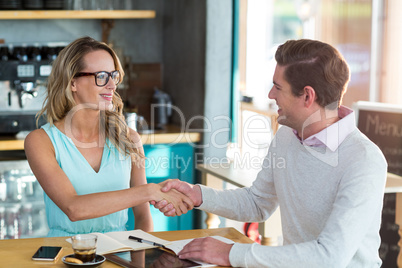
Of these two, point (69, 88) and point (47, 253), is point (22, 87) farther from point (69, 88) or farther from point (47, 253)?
point (47, 253)

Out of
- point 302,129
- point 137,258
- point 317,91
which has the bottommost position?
point 137,258

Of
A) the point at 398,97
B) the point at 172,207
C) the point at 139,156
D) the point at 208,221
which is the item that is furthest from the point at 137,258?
the point at 398,97

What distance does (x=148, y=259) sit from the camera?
5.28ft

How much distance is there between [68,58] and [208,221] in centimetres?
133

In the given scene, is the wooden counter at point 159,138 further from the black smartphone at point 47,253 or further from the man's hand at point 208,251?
the man's hand at point 208,251

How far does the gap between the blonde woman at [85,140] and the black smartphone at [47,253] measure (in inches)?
19.9

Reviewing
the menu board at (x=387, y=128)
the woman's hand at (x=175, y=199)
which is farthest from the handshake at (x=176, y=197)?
the menu board at (x=387, y=128)

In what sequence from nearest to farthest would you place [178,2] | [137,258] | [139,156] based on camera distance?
[137,258]
[139,156]
[178,2]

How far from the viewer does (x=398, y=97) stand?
365cm

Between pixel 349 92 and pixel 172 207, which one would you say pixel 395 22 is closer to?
pixel 349 92

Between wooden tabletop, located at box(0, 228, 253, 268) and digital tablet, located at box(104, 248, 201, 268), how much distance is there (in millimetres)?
34

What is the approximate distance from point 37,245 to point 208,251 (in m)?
0.54

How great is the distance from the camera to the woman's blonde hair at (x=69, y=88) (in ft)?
7.59

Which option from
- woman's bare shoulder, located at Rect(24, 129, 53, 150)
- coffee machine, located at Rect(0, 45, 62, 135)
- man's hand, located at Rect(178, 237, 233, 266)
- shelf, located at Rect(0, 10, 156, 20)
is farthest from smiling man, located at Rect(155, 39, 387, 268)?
shelf, located at Rect(0, 10, 156, 20)
